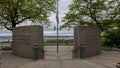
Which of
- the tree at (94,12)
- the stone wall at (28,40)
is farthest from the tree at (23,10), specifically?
the stone wall at (28,40)

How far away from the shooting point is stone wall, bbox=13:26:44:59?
1203 cm

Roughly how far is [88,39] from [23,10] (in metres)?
7.85

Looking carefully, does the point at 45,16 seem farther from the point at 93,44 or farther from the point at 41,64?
the point at 41,64

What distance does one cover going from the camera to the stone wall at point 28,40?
12.0 m

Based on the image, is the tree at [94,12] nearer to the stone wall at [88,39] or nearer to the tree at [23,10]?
the tree at [23,10]

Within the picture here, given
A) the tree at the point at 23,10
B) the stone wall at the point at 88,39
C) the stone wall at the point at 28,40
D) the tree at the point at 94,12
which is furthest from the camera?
the tree at the point at 94,12

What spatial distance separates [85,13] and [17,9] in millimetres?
6926

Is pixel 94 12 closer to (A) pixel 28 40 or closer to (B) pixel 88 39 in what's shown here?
(B) pixel 88 39

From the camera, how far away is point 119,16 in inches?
755

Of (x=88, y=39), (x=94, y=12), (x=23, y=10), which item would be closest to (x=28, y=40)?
(x=88, y=39)

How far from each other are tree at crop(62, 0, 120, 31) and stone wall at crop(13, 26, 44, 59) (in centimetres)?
783

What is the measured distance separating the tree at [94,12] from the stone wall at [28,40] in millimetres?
7829

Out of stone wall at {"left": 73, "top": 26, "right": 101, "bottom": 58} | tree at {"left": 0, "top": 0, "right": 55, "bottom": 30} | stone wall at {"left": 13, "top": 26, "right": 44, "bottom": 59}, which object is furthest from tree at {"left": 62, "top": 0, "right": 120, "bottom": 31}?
stone wall at {"left": 13, "top": 26, "right": 44, "bottom": 59}

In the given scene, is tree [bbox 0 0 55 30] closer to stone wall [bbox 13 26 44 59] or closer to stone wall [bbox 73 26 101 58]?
stone wall [bbox 13 26 44 59]
